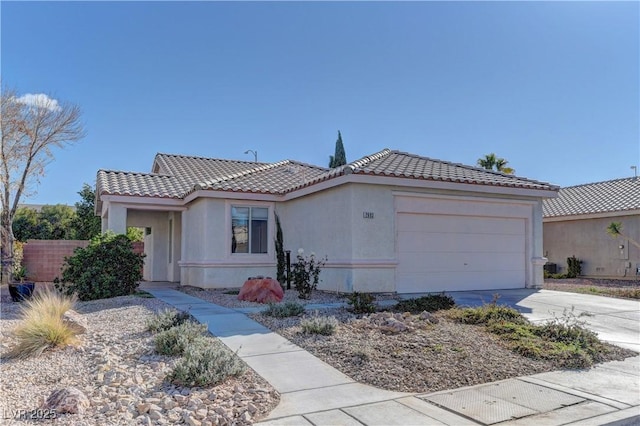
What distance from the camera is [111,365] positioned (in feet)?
21.3

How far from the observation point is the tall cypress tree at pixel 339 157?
35312 millimetres

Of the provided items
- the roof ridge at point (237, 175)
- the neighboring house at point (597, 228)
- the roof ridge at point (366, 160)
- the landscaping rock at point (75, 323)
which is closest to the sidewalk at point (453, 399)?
the landscaping rock at point (75, 323)

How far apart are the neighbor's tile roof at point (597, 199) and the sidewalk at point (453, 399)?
17102 millimetres

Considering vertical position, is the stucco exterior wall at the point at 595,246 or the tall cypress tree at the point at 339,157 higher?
the tall cypress tree at the point at 339,157

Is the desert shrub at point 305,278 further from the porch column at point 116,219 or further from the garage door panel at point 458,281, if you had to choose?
the porch column at point 116,219

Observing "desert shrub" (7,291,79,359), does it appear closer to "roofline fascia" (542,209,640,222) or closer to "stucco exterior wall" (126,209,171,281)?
"stucco exterior wall" (126,209,171,281)

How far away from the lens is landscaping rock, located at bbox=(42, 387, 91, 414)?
16.1 ft

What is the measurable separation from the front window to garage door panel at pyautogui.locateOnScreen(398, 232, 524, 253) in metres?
4.96

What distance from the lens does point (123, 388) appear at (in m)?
5.64

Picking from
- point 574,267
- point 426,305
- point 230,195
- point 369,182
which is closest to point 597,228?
point 574,267

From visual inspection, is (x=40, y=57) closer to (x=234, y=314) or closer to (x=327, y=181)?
(x=327, y=181)

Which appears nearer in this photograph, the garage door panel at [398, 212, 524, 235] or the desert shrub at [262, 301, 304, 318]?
the desert shrub at [262, 301, 304, 318]

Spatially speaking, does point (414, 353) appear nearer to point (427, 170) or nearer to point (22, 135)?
point (427, 170)

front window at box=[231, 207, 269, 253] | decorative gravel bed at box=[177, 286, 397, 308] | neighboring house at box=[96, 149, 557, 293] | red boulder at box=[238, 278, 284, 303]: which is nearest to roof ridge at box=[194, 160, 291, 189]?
neighboring house at box=[96, 149, 557, 293]
